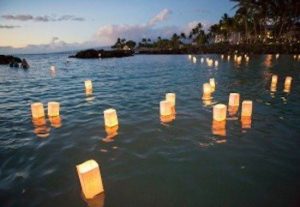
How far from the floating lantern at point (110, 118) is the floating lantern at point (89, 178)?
13.5 ft

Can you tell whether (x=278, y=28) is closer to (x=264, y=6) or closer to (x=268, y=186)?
(x=264, y=6)

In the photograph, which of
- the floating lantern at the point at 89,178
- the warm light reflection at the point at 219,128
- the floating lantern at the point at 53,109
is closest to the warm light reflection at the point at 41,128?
the floating lantern at the point at 53,109

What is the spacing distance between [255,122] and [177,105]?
13.7ft

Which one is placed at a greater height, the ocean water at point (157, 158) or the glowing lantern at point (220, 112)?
the glowing lantern at point (220, 112)

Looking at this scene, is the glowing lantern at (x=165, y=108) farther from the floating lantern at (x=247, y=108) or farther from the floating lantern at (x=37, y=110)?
the floating lantern at (x=37, y=110)

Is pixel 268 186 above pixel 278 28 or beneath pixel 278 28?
beneath

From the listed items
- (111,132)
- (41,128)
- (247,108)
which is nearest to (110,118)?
(111,132)

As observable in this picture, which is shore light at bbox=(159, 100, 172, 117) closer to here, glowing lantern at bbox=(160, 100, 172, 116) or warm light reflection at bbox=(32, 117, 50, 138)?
glowing lantern at bbox=(160, 100, 172, 116)

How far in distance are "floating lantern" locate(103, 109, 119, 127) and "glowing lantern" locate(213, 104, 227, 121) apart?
147 inches

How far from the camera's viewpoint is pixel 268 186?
18.3ft

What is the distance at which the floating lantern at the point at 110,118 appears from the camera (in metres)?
9.16

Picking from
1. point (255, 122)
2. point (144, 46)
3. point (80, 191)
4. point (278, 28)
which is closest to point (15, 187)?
point (80, 191)

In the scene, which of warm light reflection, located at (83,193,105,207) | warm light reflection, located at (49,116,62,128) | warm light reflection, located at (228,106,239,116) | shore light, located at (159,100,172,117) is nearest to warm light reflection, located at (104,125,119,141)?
shore light, located at (159,100,172,117)

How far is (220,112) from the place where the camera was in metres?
9.38
